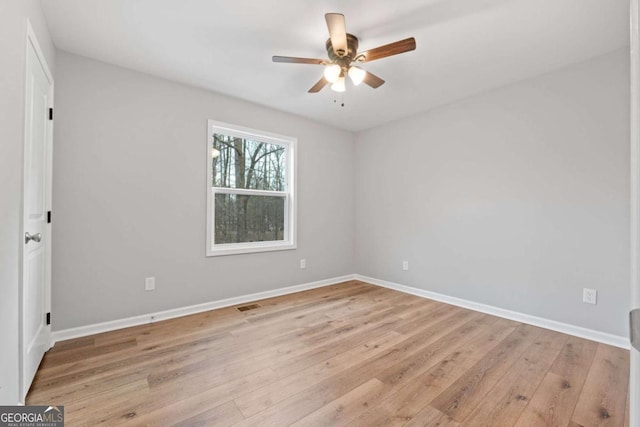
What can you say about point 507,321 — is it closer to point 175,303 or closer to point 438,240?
point 438,240

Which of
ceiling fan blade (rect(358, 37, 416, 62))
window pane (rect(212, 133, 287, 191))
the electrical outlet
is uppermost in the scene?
ceiling fan blade (rect(358, 37, 416, 62))

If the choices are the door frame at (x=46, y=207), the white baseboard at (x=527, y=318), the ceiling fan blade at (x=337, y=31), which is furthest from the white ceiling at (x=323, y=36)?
the white baseboard at (x=527, y=318)

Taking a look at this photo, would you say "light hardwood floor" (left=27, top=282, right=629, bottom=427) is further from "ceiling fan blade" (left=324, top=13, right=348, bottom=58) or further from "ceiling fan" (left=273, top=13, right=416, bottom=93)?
"ceiling fan blade" (left=324, top=13, right=348, bottom=58)

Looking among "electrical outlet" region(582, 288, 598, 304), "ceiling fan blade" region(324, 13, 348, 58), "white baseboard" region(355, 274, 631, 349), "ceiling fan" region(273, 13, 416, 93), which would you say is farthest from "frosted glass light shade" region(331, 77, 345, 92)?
"electrical outlet" region(582, 288, 598, 304)

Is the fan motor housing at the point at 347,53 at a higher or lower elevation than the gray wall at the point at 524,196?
higher

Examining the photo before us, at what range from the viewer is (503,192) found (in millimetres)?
3129

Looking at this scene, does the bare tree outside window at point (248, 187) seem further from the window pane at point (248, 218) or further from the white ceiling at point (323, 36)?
the white ceiling at point (323, 36)

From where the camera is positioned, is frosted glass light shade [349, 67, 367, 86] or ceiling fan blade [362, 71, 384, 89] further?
ceiling fan blade [362, 71, 384, 89]

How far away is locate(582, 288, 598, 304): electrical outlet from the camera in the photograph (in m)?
2.58

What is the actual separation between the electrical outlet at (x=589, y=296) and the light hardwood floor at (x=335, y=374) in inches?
13.6

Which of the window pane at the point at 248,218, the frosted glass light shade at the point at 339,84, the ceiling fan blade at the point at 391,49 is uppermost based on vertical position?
the ceiling fan blade at the point at 391,49

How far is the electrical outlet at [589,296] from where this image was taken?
2580 millimetres

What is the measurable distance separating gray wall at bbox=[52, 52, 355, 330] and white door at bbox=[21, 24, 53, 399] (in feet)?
0.71

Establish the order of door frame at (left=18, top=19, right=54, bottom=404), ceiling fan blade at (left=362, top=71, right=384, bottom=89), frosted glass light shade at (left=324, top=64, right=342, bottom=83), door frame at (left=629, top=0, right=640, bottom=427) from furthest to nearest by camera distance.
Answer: ceiling fan blade at (left=362, top=71, right=384, bottom=89) → frosted glass light shade at (left=324, top=64, right=342, bottom=83) → door frame at (left=18, top=19, right=54, bottom=404) → door frame at (left=629, top=0, right=640, bottom=427)
